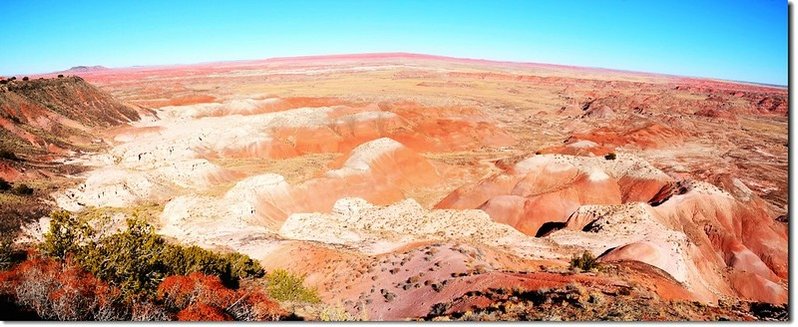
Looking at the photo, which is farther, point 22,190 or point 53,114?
point 53,114

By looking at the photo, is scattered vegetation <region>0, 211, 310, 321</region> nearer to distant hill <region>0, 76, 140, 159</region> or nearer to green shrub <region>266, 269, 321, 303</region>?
green shrub <region>266, 269, 321, 303</region>

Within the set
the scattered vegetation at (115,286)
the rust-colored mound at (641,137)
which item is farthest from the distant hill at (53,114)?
the rust-colored mound at (641,137)

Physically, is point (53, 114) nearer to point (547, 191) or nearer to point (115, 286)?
point (547, 191)

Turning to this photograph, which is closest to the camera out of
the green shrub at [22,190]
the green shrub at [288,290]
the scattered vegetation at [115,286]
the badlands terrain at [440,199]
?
the scattered vegetation at [115,286]

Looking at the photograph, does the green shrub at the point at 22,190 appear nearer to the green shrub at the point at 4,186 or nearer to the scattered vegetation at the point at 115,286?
the green shrub at the point at 4,186

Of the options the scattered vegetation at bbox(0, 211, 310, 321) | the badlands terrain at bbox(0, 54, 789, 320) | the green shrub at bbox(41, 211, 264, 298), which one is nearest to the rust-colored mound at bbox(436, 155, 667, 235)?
the badlands terrain at bbox(0, 54, 789, 320)

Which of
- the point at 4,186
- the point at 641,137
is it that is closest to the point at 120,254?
the point at 4,186
